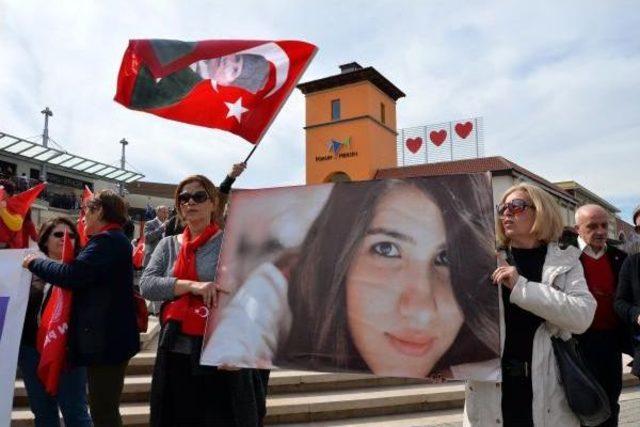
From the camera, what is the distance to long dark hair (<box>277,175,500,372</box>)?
7.09ft

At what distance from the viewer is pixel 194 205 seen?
270cm

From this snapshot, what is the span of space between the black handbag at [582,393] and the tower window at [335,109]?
32.6 m

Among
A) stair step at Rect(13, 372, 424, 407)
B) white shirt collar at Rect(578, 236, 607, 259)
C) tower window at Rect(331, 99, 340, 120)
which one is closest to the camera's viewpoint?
white shirt collar at Rect(578, 236, 607, 259)

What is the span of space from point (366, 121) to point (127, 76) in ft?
99.4

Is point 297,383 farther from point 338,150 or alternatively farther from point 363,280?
point 338,150

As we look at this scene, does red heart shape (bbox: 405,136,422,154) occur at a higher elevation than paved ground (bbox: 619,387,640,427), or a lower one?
higher

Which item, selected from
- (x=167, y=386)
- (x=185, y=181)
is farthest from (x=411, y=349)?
(x=185, y=181)

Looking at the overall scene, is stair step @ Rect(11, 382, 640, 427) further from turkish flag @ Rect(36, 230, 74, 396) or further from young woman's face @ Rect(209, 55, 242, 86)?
young woman's face @ Rect(209, 55, 242, 86)

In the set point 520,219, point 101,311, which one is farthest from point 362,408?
point 520,219

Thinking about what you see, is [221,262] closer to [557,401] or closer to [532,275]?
[532,275]

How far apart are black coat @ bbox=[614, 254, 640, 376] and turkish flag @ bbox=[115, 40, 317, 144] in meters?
2.46

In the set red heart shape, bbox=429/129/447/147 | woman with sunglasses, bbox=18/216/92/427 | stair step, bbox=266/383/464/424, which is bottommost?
stair step, bbox=266/383/464/424

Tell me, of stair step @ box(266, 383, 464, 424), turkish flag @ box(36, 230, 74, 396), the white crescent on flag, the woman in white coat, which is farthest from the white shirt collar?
turkish flag @ box(36, 230, 74, 396)

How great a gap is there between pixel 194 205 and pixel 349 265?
900mm
